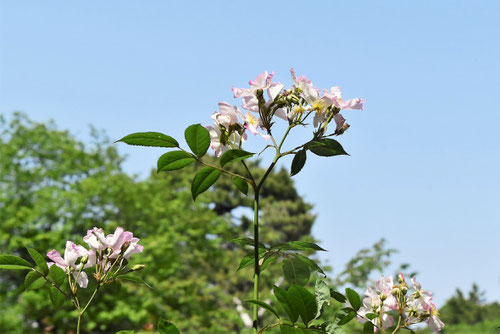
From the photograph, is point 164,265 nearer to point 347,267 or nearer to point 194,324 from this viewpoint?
point 194,324

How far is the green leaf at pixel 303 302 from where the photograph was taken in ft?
3.37

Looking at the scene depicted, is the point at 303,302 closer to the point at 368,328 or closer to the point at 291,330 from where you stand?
the point at 291,330

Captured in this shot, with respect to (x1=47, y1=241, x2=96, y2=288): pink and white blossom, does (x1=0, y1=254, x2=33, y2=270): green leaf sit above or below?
below

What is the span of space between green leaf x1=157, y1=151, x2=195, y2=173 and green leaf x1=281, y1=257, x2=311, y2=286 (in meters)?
0.33

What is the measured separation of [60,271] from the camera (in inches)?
53.0

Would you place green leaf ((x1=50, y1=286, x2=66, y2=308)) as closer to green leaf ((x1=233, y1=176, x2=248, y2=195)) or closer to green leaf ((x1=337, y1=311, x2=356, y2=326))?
green leaf ((x1=233, y1=176, x2=248, y2=195))

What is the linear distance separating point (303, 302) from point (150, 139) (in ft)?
1.60

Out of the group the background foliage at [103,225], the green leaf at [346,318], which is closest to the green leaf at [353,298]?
the green leaf at [346,318]

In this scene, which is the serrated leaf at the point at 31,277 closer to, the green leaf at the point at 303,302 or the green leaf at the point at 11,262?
the green leaf at the point at 11,262

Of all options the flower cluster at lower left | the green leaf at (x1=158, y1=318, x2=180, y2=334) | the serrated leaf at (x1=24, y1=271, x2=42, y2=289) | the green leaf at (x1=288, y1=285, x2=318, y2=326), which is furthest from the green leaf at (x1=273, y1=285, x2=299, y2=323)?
the serrated leaf at (x1=24, y1=271, x2=42, y2=289)

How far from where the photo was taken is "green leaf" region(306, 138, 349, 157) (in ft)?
4.06

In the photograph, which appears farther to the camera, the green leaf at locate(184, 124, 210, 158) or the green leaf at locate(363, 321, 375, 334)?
the green leaf at locate(363, 321, 375, 334)

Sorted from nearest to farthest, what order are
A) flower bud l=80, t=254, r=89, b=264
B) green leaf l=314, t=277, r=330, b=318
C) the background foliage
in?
1. green leaf l=314, t=277, r=330, b=318
2. flower bud l=80, t=254, r=89, b=264
3. the background foliage

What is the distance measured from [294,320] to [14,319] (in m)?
13.7
